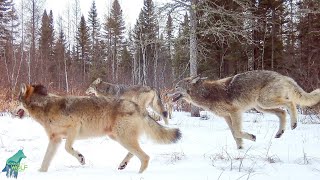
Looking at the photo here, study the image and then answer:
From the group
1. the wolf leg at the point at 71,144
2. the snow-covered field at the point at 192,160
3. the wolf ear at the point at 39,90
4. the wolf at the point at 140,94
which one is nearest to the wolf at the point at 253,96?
the snow-covered field at the point at 192,160

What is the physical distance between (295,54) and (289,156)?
21491mm

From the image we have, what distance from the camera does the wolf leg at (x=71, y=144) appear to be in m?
5.48

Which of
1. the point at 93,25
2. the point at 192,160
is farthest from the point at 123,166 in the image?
the point at 93,25

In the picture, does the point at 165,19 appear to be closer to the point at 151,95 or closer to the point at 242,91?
the point at 151,95

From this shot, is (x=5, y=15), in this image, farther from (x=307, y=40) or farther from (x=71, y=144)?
(x=71, y=144)

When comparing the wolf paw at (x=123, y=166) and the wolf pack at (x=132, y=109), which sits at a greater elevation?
the wolf pack at (x=132, y=109)

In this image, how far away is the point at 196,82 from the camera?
832 cm

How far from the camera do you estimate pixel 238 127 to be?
7.21 meters

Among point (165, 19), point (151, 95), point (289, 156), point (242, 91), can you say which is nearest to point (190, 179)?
point (289, 156)

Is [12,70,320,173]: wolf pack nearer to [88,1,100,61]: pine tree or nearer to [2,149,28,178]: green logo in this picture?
[2,149,28,178]: green logo

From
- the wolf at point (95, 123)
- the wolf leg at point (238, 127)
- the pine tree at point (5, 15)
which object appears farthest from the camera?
the pine tree at point (5, 15)

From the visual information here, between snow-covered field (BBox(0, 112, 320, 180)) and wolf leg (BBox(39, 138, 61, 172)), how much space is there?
111 millimetres

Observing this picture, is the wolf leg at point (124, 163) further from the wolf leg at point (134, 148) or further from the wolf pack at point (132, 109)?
the wolf leg at point (134, 148)

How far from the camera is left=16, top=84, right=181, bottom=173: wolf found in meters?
5.29
